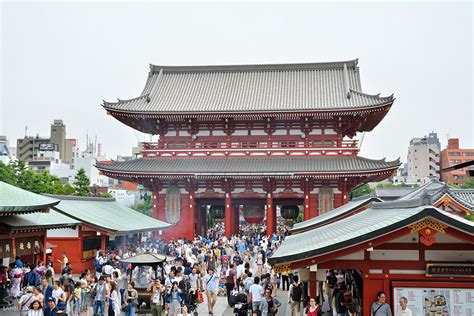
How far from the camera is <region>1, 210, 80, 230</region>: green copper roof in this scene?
68.8 feet

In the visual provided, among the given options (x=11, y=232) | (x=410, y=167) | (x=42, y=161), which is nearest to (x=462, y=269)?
(x=11, y=232)

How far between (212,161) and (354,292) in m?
26.4

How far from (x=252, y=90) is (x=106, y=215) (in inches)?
772

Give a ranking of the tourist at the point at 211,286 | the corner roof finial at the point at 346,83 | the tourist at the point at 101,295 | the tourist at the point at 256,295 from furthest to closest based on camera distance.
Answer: the corner roof finial at the point at 346,83 → the tourist at the point at 211,286 → the tourist at the point at 101,295 → the tourist at the point at 256,295

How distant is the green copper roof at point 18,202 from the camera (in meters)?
19.3

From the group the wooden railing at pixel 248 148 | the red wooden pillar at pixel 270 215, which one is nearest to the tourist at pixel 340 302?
the red wooden pillar at pixel 270 215

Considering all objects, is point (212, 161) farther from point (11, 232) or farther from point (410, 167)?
point (410, 167)

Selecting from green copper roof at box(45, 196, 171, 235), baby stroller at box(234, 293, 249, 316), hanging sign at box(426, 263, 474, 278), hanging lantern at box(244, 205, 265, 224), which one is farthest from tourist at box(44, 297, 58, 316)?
hanging lantern at box(244, 205, 265, 224)

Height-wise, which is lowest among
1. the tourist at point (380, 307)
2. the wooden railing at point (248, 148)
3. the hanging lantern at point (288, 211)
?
the tourist at point (380, 307)

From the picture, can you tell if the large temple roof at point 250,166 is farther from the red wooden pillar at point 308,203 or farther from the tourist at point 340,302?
→ the tourist at point 340,302

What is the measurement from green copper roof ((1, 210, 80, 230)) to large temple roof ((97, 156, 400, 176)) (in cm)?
1298

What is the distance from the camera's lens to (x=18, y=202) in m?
20.4

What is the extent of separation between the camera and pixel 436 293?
1194cm

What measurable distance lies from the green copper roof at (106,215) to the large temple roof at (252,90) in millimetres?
8672
